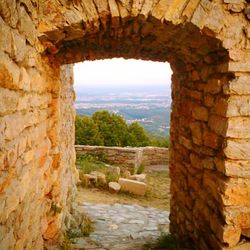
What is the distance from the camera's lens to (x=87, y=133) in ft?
45.5

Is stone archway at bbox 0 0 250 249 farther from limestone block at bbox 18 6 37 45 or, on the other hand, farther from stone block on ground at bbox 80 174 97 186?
stone block on ground at bbox 80 174 97 186

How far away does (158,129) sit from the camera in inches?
1155

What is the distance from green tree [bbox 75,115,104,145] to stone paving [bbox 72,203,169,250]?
6.97 m

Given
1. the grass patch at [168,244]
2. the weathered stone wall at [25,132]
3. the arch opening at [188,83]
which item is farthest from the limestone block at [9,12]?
the grass patch at [168,244]

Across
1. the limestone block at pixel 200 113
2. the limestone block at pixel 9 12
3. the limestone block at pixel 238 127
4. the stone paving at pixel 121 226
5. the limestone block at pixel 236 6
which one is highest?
the limestone block at pixel 236 6

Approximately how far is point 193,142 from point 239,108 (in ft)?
3.03

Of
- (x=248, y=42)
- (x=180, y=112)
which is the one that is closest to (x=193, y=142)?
(x=180, y=112)

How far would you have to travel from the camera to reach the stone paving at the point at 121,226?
4.42m

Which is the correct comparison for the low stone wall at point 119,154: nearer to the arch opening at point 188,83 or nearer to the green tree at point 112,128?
the green tree at point 112,128

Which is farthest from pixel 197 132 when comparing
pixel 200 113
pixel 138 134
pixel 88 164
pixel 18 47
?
pixel 138 134

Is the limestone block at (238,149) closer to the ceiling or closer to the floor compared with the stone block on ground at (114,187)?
closer to the ceiling

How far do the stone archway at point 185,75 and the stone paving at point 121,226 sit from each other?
102 cm

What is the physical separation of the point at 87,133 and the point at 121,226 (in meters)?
8.67

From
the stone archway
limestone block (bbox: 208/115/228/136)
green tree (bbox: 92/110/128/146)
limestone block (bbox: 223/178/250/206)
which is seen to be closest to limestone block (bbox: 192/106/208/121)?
the stone archway
